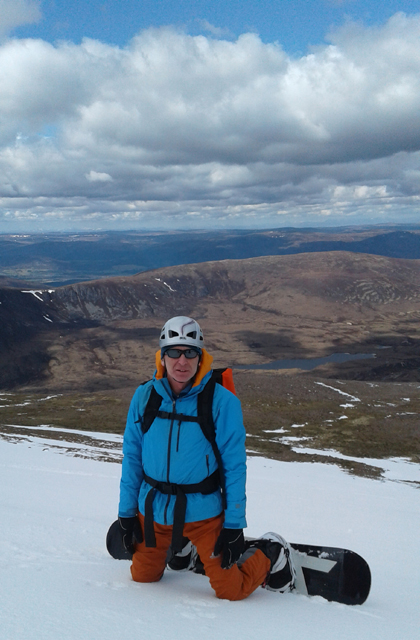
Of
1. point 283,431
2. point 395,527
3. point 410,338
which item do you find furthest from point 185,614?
point 410,338

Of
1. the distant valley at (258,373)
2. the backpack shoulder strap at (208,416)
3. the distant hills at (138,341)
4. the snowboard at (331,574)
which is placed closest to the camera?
the backpack shoulder strap at (208,416)

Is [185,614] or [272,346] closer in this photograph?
[185,614]

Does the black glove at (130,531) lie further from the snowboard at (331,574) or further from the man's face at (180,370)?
the man's face at (180,370)

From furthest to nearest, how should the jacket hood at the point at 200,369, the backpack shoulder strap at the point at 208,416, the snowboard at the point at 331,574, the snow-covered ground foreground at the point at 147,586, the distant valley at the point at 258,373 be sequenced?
1. the distant valley at the point at 258,373
2. the snowboard at the point at 331,574
3. the jacket hood at the point at 200,369
4. the backpack shoulder strap at the point at 208,416
5. the snow-covered ground foreground at the point at 147,586

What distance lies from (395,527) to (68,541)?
31.1 feet

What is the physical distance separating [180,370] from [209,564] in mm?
2604

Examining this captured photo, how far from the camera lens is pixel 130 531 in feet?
18.8

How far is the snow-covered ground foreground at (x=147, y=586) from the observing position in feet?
13.5

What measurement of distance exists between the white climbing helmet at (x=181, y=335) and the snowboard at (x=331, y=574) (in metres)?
3.36

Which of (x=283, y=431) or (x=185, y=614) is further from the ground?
(x=185, y=614)

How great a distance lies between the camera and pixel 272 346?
14750 cm

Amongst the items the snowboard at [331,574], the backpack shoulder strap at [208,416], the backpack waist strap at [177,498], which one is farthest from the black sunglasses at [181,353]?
the snowboard at [331,574]

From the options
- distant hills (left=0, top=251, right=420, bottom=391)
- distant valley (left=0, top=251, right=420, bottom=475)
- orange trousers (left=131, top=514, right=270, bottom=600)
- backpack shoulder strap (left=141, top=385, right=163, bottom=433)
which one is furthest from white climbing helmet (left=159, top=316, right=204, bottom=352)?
distant hills (left=0, top=251, right=420, bottom=391)

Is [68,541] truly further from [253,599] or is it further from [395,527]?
[395,527]
